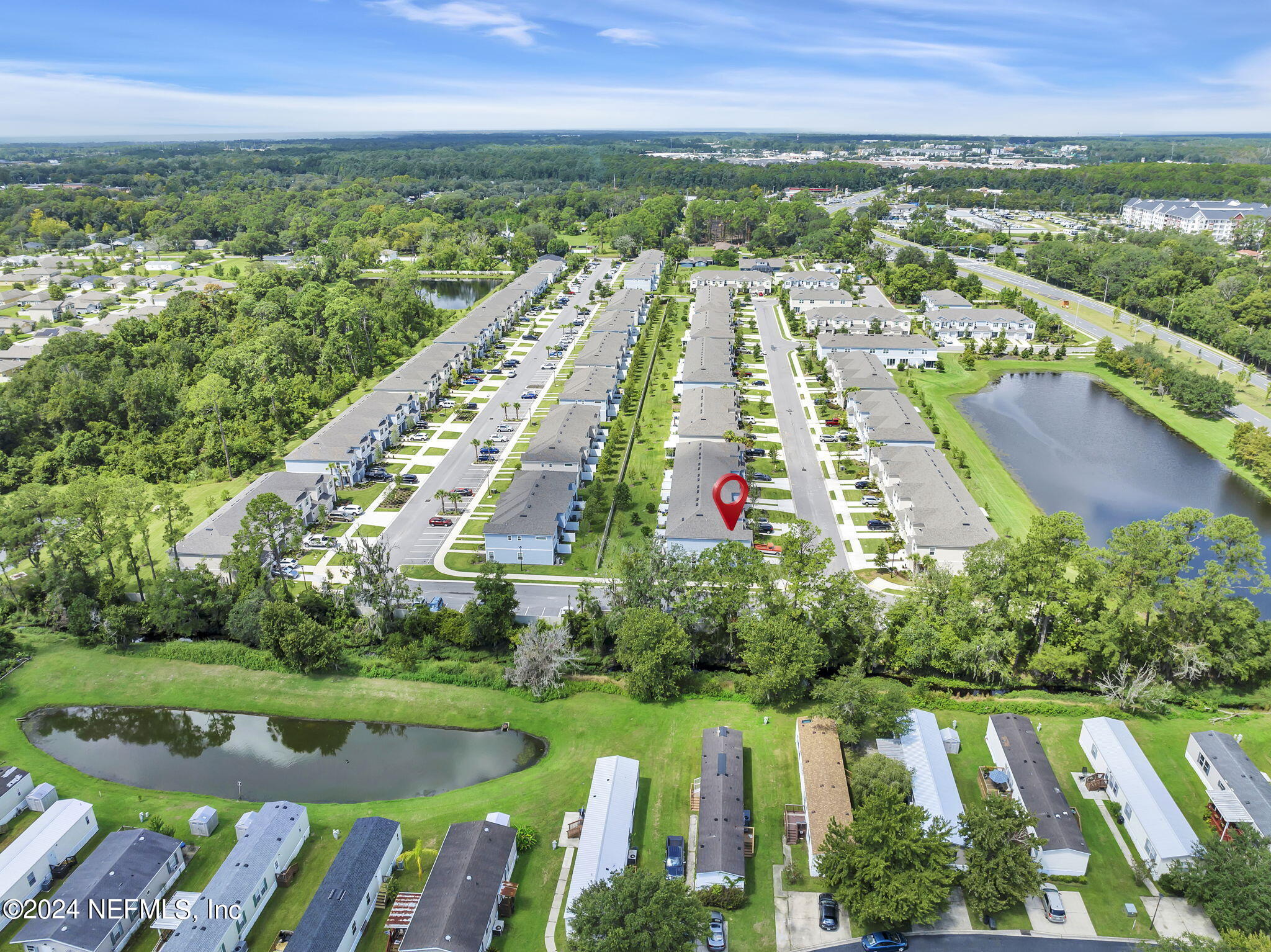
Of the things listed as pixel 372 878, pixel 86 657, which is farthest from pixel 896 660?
pixel 86 657

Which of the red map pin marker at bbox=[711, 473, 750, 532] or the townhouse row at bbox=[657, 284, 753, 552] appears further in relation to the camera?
the red map pin marker at bbox=[711, 473, 750, 532]

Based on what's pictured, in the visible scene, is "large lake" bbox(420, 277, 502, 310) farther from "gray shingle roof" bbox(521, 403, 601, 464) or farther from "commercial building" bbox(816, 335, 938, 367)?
"commercial building" bbox(816, 335, 938, 367)

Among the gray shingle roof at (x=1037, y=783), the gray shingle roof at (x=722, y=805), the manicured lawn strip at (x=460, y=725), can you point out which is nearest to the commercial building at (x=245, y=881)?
the manicured lawn strip at (x=460, y=725)

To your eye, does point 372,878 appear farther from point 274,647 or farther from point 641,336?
point 641,336

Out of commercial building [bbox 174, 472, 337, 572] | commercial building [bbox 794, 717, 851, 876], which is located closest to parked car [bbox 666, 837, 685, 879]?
commercial building [bbox 794, 717, 851, 876]

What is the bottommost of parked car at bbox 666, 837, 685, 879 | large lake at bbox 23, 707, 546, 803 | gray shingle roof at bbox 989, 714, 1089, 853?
large lake at bbox 23, 707, 546, 803

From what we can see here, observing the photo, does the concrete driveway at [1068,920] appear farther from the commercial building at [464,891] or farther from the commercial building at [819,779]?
the commercial building at [464,891]

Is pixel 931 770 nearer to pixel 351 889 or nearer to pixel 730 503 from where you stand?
pixel 351 889
